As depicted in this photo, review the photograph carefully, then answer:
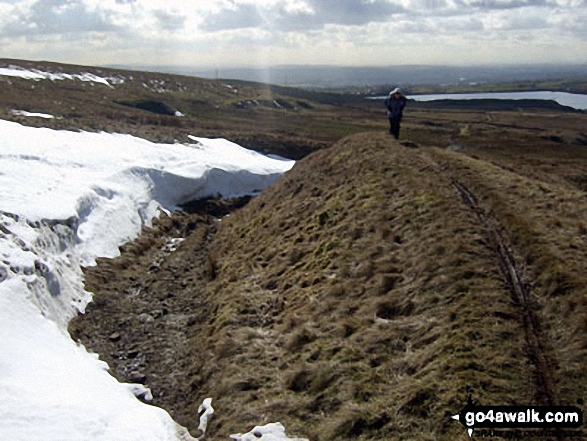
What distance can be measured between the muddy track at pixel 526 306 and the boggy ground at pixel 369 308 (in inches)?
1.8

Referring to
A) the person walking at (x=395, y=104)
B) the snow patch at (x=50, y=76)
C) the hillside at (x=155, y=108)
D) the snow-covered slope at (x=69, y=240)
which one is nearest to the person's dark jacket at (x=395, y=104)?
the person walking at (x=395, y=104)

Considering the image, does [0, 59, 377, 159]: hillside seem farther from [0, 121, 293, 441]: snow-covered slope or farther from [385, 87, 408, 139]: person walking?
[385, 87, 408, 139]: person walking

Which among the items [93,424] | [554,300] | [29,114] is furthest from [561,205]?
[29,114]

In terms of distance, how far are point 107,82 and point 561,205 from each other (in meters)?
99.8

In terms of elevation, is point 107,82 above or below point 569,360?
above

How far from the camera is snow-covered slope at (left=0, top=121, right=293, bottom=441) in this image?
11586 millimetres

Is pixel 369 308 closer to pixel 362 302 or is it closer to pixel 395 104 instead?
pixel 362 302

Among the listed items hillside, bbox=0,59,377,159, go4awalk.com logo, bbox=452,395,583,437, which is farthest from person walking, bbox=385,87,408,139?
hillside, bbox=0,59,377,159

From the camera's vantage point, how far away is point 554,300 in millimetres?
11773

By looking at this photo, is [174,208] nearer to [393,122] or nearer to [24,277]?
[393,122]

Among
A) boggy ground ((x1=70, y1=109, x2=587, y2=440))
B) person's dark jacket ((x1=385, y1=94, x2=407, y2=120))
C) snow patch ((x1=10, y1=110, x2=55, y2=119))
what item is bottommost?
boggy ground ((x1=70, y1=109, x2=587, y2=440))

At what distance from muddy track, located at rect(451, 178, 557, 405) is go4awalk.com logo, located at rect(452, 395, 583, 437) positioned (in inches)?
9.6

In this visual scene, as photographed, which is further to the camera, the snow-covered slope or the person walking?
the person walking

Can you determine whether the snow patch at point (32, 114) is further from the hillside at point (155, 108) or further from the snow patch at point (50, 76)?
the snow patch at point (50, 76)
